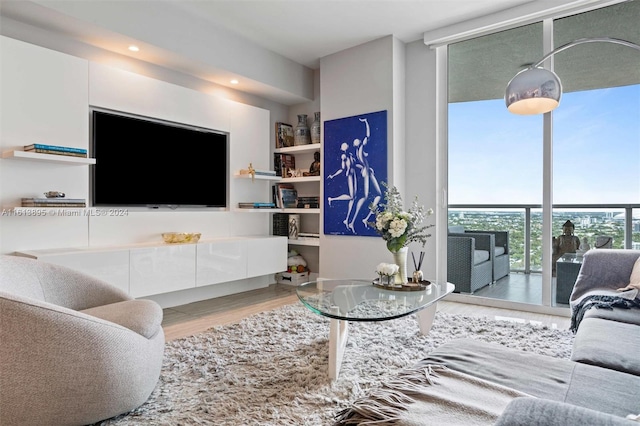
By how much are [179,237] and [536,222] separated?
3.21 meters

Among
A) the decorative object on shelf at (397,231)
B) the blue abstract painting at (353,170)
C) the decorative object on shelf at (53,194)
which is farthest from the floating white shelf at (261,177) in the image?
the decorative object on shelf at (397,231)

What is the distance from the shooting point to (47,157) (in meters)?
2.88

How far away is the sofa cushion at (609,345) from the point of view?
138 centimetres

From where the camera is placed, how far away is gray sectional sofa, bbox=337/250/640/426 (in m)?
0.83

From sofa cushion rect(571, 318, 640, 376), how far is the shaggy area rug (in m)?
0.70

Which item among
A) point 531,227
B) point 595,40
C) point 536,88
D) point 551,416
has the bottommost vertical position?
point 551,416

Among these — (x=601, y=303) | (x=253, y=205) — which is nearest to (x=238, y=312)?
(x=253, y=205)

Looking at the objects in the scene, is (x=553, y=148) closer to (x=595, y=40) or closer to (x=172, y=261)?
(x=595, y=40)

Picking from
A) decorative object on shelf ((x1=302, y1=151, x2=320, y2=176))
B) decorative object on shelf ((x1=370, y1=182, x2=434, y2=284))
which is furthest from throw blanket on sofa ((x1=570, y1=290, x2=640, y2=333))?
decorative object on shelf ((x1=302, y1=151, x2=320, y2=176))

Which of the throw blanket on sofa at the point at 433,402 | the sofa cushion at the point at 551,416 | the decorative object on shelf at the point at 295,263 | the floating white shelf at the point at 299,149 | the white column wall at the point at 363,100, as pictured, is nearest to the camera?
the sofa cushion at the point at 551,416

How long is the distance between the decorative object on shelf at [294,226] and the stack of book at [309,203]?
15cm

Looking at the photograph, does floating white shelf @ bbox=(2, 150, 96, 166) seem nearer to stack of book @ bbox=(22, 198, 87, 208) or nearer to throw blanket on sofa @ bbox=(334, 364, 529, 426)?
stack of book @ bbox=(22, 198, 87, 208)

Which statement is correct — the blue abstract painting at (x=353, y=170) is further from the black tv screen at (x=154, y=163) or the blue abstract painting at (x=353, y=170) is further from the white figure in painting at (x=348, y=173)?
the black tv screen at (x=154, y=163)

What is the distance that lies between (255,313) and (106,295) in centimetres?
146
